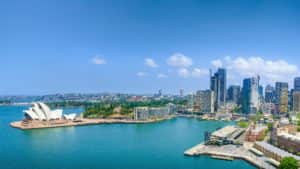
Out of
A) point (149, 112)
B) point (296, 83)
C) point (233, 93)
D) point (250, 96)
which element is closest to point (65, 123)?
point (149, 112)

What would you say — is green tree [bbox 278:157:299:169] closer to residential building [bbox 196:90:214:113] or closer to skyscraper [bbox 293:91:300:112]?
skyscraper [bbox 293:91:300:112]

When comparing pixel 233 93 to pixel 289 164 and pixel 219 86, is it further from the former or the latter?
pixel 289 164

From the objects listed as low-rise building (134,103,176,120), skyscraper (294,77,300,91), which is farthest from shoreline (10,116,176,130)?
skyscraper (294,77,300,91)

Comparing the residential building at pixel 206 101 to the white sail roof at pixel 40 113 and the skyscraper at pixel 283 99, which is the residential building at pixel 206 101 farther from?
the white sail roof at pixel 40 113

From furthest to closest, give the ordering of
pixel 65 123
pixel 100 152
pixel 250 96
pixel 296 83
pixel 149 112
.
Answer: pixel 296 83 → pixel 250 96 → pixel 149 112 → pixel 65 123 → pixel 100 152

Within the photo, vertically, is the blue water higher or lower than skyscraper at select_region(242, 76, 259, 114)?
lower

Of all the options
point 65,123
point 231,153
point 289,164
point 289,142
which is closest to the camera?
point 289,164

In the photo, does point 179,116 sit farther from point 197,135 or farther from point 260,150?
point 260,150
